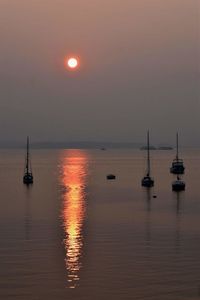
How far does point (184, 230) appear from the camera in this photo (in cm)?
6519

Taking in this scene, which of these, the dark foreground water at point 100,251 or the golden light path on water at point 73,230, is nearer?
the dark foreground water at point 100,251

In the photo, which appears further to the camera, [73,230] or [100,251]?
[73,230]

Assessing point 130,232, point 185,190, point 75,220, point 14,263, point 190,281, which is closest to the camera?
point 190,281

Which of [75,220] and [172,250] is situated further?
[75,220]

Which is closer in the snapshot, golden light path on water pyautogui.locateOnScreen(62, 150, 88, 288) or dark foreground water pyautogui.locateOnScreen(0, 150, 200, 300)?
dark foreground water pyautogui.locateOnScreen(0, 150, 200, 300)

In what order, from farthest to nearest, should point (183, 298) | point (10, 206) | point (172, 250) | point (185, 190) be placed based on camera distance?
point (185, 190) < point (10, 206) < point (172, 250) < point (183, 298)

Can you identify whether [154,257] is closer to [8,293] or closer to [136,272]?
[136,272]

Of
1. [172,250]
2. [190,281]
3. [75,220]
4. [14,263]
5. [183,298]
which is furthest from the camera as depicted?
[75,220]

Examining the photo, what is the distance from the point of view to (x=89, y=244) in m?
54.9

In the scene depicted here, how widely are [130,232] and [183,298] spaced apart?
27.1 meters

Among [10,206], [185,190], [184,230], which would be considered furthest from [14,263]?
[185,190]

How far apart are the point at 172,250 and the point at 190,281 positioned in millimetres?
11690

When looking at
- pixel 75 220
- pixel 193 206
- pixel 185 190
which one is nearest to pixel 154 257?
pixel 75 220

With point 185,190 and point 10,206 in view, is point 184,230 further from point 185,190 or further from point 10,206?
point 185,190
